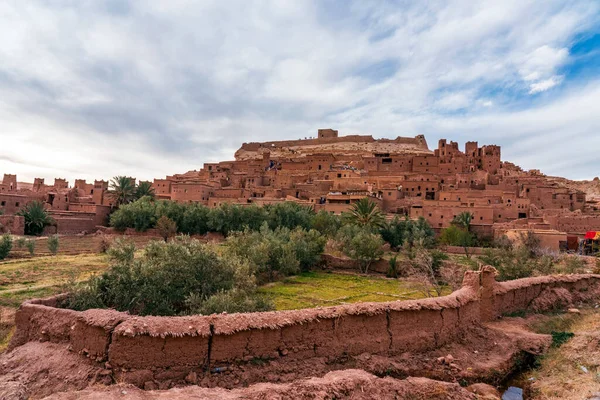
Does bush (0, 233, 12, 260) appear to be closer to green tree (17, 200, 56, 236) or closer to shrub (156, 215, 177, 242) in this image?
green tree (17, 200, 56, 236)

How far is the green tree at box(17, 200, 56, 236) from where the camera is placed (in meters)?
27.8

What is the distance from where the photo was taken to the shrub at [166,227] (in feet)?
93.7

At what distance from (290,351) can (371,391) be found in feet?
5.03

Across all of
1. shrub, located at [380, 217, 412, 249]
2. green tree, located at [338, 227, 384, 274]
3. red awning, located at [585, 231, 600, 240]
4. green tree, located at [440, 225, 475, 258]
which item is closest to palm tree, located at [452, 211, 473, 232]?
green tree, located at [440, 225, 475, 258]

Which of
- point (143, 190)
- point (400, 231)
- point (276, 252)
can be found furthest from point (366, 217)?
point (143, 190)

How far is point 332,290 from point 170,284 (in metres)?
8.90

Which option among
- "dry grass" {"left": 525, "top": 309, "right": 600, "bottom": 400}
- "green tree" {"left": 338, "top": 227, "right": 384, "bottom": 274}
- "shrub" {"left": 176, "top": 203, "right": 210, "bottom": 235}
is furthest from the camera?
"shrub" {"left": 176, "top": 203, "right": 210, "bottom": 235}

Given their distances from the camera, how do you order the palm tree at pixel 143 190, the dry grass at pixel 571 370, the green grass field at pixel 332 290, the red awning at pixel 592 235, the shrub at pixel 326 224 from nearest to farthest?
the dry grass at pixel 571 370 → the green grass field at pixel 332 290 → the red awning at pixel 592 235 → the shrub at pixel 326 224 → the palm tree at pixel 143 190

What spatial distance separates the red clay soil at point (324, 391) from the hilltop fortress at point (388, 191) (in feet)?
77.6

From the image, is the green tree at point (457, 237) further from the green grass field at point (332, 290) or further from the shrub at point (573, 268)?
the shrub at point (573, 268)

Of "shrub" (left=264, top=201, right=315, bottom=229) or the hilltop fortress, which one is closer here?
"shrub" (left=264, top=201, right=315, bottom=229)

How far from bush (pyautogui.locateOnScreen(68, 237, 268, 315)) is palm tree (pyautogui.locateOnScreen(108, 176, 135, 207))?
1094 inches

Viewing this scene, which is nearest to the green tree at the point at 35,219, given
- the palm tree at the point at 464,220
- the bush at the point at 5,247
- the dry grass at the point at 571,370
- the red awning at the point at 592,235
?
the bush at the point at 5,247

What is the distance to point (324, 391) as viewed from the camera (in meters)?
5.28
